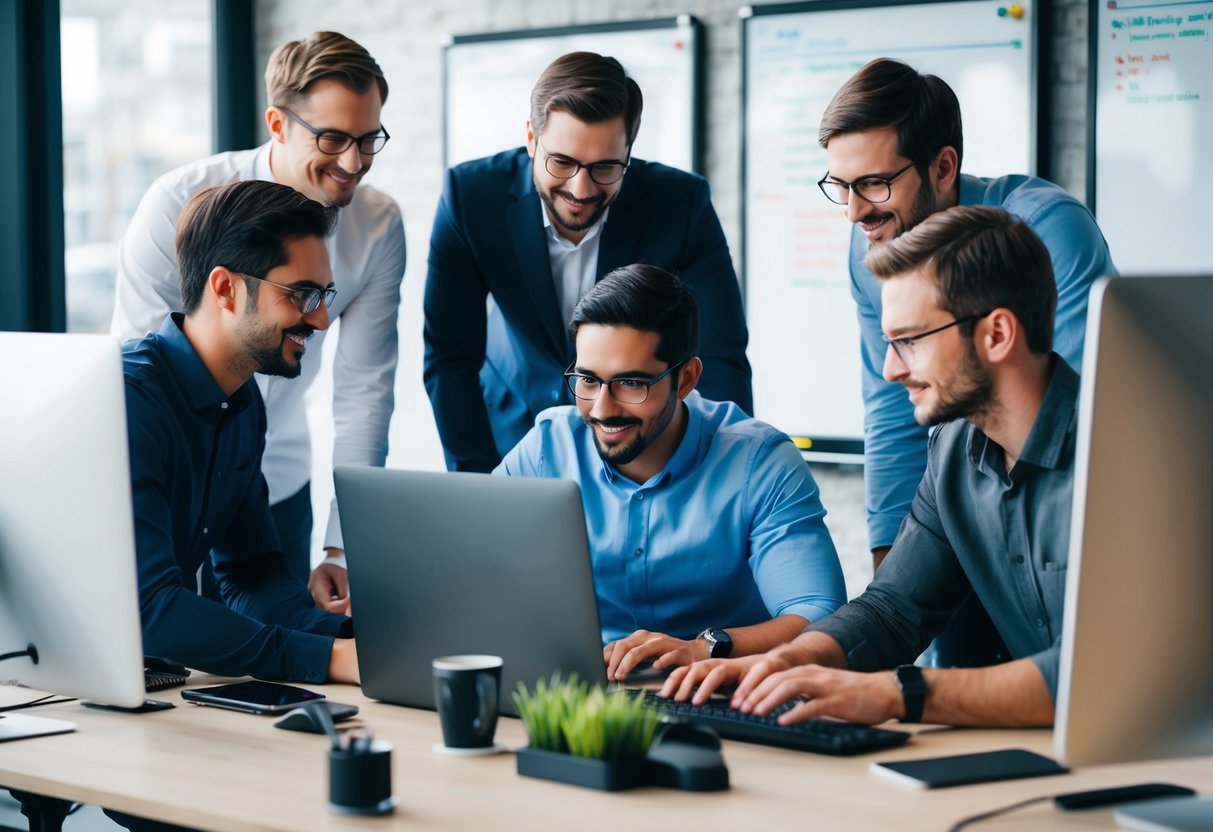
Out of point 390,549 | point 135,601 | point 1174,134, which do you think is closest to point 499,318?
point 390,549

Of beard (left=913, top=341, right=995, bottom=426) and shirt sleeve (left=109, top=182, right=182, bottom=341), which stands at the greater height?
shirt sleeve (left=109, top=182, right=182, bottom=341)

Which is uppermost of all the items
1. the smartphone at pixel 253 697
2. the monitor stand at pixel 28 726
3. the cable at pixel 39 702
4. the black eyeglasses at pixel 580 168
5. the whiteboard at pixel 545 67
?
the whiteboard at pixel 545 67

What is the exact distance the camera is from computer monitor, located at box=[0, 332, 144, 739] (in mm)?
1533

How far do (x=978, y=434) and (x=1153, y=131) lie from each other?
1.86 meters

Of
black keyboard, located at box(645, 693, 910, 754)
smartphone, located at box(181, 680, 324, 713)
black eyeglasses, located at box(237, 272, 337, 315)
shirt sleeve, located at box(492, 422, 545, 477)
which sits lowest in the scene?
smartphone, located at box(181, 680, 324, 713)

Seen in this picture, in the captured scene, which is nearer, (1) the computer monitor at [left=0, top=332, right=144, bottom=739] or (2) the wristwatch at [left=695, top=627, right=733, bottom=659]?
(1) the computer monitor at [left=0, top=332, right=144, bottom=739]

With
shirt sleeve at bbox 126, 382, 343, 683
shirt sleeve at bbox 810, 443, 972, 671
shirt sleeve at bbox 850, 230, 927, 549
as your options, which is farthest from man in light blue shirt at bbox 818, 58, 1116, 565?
shirt sleeve at bbox 126, 382, 343, 683

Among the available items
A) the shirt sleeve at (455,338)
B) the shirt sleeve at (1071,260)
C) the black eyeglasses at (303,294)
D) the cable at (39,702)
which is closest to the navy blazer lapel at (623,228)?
the shirt sleeve at (455,338)

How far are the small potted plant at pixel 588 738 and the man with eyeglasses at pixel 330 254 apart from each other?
1022 millimetres

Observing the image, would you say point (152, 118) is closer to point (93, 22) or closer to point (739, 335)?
point (93, 22)

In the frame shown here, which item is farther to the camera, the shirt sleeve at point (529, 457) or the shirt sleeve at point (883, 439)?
the shirt sleeve at point (883, 439)

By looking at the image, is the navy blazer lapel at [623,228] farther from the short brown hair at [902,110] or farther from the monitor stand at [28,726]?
the monitor stand at [28,726]

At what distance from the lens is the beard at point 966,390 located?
1812 mm

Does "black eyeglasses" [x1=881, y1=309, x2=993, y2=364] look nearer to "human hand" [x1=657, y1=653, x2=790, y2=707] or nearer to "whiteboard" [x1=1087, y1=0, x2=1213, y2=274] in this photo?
"human hand" [x1=657, y1=653, x2=790, y2=707]
